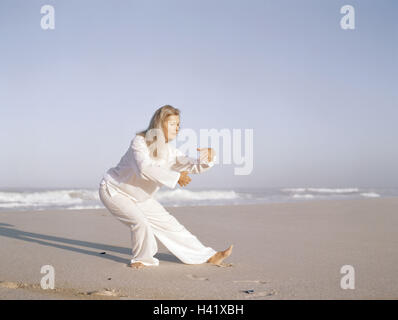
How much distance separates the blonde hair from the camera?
4145mm

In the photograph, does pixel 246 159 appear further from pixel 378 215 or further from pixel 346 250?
pixel 378 215

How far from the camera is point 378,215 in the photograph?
8672 millimetres

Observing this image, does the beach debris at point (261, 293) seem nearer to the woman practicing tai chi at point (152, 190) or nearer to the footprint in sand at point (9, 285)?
the woman practicing tai chi at point (152, 190)

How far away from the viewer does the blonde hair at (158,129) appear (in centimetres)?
414

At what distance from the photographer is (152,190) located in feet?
14.4

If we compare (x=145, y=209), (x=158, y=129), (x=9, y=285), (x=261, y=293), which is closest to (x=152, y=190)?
(x=145, y=209)

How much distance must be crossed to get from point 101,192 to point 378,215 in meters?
6.85

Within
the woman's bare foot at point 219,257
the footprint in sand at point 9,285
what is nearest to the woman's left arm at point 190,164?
the woman's bare foot at point 219,257

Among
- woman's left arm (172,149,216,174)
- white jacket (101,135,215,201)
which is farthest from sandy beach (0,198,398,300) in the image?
woman's left arm (172,149,216,174)

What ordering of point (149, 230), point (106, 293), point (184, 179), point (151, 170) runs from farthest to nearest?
point (149, 230) < point (184, 179) < point (151, 170) < point (106, 293)

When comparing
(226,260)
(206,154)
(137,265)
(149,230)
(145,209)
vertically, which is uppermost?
(206,154)

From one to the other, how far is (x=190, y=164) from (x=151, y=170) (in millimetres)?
543

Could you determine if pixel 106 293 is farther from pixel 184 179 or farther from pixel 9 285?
pixel 184 179
